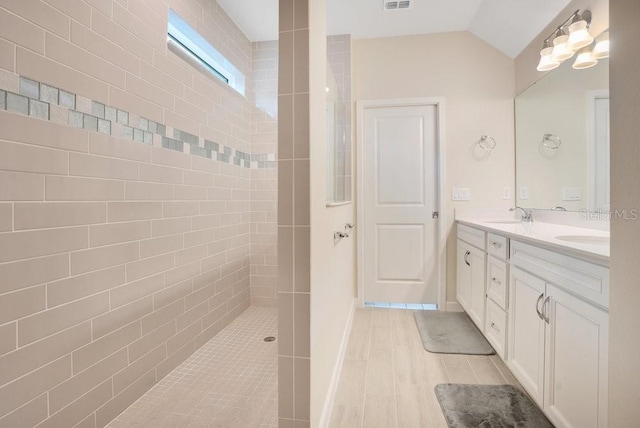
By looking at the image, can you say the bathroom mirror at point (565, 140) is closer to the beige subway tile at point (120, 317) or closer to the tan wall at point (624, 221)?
the tan wall at point (624, 221)

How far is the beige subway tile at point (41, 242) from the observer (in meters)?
1.02

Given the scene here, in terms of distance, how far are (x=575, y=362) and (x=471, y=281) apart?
1281 mm

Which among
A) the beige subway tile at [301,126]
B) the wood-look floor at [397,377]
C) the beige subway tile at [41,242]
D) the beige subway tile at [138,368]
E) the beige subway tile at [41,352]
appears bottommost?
the wood-look floor at [397,377]

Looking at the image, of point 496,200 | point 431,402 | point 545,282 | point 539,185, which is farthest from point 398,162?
point 431,402

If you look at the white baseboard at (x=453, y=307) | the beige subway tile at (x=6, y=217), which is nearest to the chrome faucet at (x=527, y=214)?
the white baseboard at (x=453, y=307)

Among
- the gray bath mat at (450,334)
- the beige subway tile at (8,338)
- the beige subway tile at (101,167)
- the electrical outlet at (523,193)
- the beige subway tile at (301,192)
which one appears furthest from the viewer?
the electrical outlet at (523,193)

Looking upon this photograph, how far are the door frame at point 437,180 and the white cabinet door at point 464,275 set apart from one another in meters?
0.15

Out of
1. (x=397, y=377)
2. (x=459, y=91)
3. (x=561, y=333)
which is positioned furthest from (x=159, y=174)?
(x=459, y=91)

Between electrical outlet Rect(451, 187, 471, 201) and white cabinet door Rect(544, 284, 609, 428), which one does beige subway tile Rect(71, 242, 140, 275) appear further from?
electrical outlet Rect(451, 187, 471, 201)

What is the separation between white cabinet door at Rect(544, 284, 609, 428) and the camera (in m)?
1.03

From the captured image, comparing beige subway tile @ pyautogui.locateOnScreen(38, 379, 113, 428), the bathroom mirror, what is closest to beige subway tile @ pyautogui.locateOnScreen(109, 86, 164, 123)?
beige subway tile @ pyautogui.locateOnScreen(38, 379, 113, 428)

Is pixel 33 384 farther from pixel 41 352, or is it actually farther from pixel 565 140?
pixel 565 140

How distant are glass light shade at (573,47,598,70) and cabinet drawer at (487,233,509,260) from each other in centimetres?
120

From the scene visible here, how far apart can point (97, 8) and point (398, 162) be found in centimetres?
245
